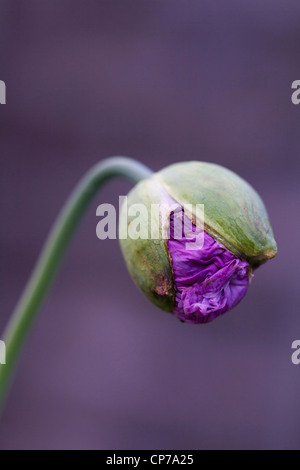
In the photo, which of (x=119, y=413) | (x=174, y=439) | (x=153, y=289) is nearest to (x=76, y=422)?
(x=119, y=413)

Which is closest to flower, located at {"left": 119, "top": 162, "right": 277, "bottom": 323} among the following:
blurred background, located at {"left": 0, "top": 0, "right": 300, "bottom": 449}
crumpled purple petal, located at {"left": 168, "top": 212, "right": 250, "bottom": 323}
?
crumpled purple petal, located at {"left": 168, "top": 212, "right": 250, "bottom": 323}

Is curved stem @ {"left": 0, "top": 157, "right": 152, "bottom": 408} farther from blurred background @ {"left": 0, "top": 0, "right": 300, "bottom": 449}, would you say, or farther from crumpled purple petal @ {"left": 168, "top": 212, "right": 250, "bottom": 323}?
blurred background @ {"left": 0, "top": 0, "right": 300, "bottom": 449}

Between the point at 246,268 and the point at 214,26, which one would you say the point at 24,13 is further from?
the point at 246,268

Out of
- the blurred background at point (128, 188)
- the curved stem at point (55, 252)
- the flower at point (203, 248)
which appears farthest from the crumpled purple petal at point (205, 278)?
the blurred background at point (128, 188)

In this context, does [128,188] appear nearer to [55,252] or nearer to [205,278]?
[55,252]

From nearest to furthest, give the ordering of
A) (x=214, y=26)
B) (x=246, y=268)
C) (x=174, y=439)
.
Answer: (x=246, y=268), (x=214, y=26), (x=174, y=439)

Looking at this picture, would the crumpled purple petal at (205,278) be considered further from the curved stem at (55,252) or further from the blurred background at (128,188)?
the blurred background at (128,188)
